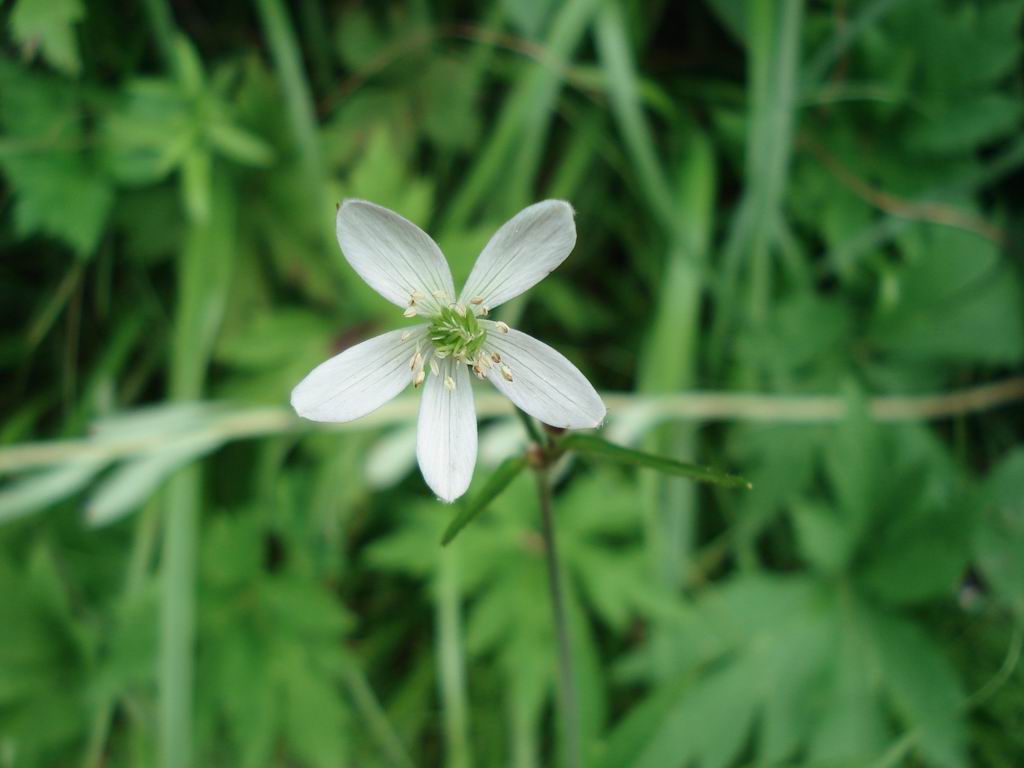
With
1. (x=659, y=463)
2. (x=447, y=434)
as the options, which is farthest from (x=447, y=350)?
(x=659, y=463)

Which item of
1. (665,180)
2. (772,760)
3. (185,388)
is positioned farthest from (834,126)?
(185,388)

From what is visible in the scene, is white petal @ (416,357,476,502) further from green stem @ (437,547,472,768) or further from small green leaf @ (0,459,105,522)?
small green leaf @ (0,459,105,522)

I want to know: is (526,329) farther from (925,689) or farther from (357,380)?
A: (925,689)

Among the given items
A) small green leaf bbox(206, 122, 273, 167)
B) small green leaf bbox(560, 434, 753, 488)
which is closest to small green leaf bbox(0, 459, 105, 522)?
small green leaf bbox(206, 122, 273, 167)

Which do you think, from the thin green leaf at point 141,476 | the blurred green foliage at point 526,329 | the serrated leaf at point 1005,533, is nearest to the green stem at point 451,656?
the blurred green foliage at point 526,329

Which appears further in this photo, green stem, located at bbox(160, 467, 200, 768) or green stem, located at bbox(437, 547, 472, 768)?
green stem, located at bbox(437, 547, 472, 768)

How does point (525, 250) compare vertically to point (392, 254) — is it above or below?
below

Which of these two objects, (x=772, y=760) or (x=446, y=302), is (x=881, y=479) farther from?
(x=446, y=302)
